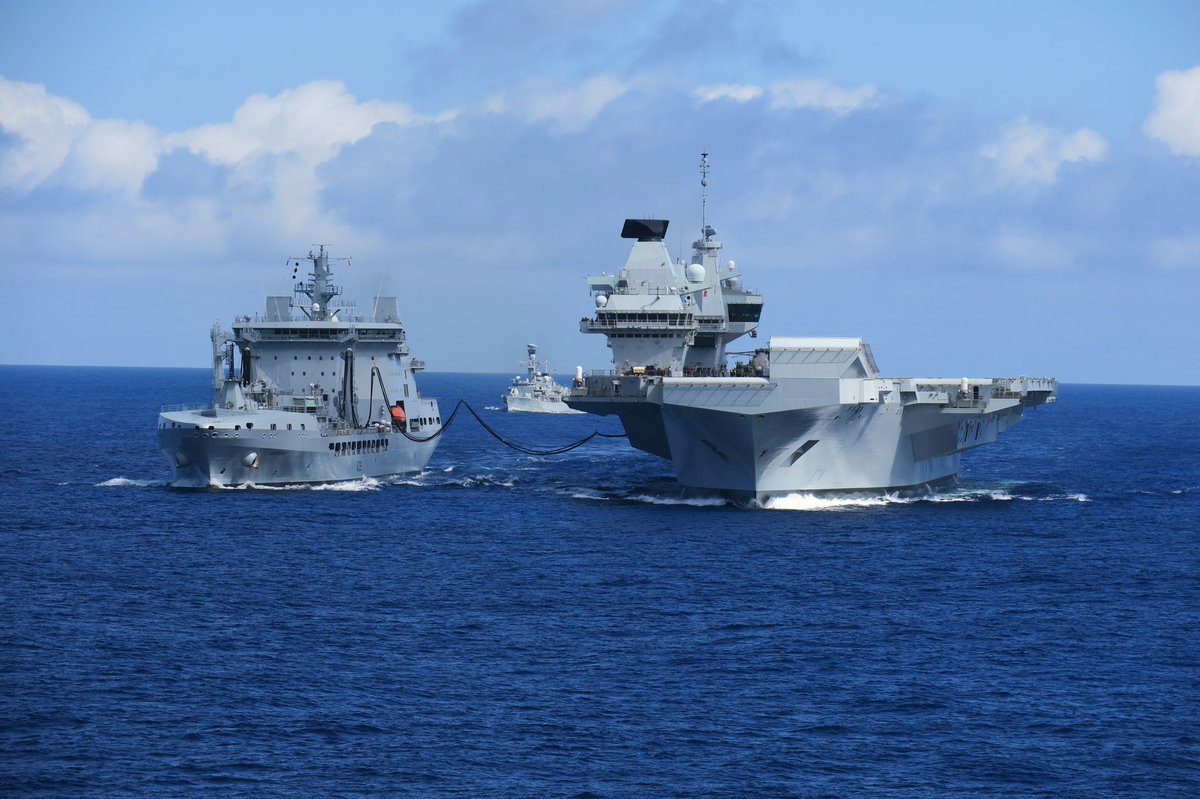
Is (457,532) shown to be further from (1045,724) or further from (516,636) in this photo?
(1045,724)

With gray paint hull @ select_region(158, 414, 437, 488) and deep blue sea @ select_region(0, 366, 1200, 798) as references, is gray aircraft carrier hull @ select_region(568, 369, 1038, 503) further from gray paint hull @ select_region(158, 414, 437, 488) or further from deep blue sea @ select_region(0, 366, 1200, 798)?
gray paint hull @ select_region(158, 414, 437, 488)

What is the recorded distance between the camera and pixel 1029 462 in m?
80.9

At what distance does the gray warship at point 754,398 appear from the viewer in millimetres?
48344

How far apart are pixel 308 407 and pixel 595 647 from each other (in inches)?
1355

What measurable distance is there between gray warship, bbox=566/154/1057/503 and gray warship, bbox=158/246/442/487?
10911 mm

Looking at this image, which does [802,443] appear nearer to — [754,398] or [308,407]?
[754,398]

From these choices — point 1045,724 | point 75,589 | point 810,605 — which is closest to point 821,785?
point 1045,724

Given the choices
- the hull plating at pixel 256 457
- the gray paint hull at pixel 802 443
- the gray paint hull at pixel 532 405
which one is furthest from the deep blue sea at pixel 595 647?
the gray paint hull at pixel 532 405

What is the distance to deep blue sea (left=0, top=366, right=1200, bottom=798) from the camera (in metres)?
23.7

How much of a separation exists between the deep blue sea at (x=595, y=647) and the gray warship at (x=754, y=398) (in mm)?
1618

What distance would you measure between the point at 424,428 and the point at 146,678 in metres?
42.7

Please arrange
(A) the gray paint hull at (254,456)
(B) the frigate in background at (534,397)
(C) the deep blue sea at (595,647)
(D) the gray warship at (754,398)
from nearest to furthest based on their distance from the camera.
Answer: (C) the deep blue sea at (595,647), (D) the gray warship at (754,398), (A) the gray paint hull at (254,456), (B) the frigate in background at (534,397)

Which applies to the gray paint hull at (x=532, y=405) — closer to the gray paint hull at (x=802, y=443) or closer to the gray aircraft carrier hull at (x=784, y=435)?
the gray aircraft carrier hull at (x=784, y=435)

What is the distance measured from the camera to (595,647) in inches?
1228
